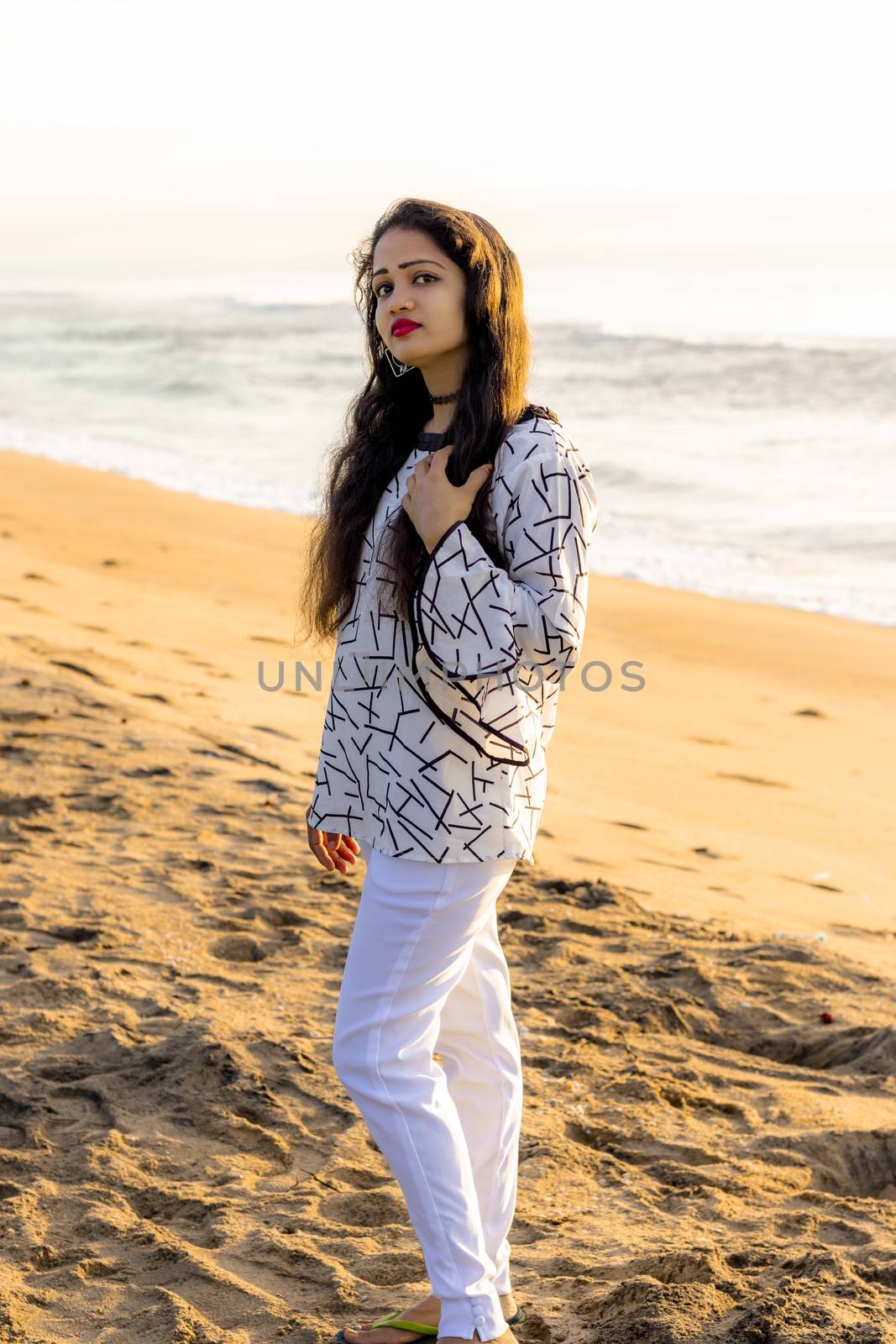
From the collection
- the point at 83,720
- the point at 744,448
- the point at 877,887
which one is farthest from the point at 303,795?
the point at 744,448

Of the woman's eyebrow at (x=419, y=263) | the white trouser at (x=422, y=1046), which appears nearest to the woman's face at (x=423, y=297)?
the woman's eyebrow at (x=419, y=263)

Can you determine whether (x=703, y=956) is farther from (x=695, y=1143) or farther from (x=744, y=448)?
(x=744, y=448)

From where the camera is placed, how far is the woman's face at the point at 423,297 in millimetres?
2295

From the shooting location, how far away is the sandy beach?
9.11ft

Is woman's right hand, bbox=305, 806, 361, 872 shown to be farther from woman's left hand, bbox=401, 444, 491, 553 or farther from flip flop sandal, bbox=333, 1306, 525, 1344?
flip flop sandal, bbox=333, 1306, 525, 1344

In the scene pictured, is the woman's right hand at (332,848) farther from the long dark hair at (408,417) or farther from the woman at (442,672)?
the long dark hair at (408,417)

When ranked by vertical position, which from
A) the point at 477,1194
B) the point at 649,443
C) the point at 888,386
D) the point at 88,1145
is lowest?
the point at 88,1145

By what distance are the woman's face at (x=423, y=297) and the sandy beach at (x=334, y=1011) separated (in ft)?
5.71

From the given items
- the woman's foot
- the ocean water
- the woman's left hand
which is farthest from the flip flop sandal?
the ocean water

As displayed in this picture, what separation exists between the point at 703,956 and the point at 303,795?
1935 millimetres

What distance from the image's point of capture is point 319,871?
200 inches

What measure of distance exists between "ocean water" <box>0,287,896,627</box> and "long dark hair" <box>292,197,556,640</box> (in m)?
0.50

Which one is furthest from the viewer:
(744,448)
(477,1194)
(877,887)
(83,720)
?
(744,448)

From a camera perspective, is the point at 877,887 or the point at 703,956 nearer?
the point at 703,956
